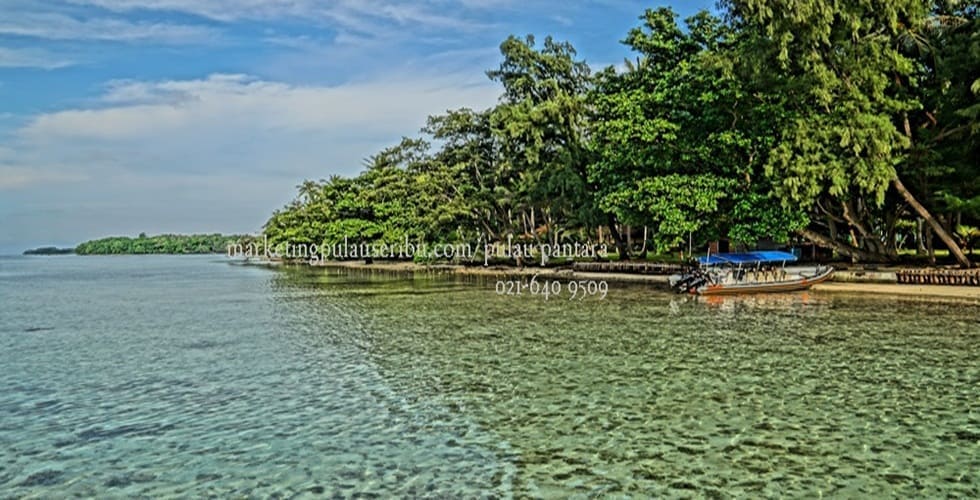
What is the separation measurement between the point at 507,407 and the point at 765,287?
22.4 metres

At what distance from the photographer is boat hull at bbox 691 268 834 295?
100 ft

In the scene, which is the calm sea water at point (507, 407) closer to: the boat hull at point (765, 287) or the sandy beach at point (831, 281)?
the sandy beach at point (831, 281)

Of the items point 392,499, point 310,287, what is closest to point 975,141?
point 392,499


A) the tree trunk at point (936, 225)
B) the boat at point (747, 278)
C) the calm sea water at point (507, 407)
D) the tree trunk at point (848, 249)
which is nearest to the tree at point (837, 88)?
the tree trunk at point (936, 225)

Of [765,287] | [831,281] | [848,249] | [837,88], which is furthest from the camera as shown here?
[848,249]

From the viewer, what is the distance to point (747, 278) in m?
31.0

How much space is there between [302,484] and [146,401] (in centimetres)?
601

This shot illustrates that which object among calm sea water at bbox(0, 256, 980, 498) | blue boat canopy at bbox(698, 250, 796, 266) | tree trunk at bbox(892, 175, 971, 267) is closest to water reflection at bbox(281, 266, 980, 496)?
calm sea water at bbox(0, 256, 980, 498)

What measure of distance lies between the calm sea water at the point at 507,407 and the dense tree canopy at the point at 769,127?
28.8 feet

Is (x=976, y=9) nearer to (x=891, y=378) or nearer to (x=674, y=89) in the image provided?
(x=674, y=89)

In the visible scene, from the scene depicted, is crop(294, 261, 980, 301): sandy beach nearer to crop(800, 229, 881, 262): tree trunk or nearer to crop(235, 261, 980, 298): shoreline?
crop(235, 261, 980, 298): shoreline

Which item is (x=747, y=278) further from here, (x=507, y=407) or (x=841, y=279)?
(x=507, y=407)

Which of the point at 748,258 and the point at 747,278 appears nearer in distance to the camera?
the point at 748,258

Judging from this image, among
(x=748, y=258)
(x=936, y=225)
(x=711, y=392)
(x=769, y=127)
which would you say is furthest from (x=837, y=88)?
(x=711, y=392)
